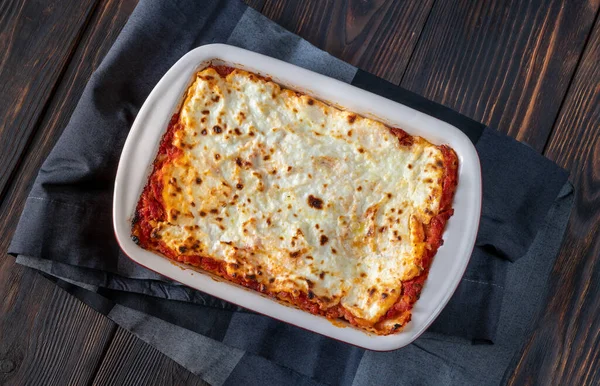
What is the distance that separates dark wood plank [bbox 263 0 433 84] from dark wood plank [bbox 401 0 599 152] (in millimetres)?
107

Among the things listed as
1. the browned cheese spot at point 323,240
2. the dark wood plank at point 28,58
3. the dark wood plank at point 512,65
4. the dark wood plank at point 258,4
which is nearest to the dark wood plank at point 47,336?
the dark wood plank at point 28,58

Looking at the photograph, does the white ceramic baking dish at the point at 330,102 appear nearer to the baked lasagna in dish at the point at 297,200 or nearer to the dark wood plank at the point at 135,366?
the baked lasagna in dish at the point at 297,200

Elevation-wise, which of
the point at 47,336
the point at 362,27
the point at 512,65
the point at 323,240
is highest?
the point at 512,65

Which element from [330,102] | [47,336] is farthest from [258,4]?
[47,336]

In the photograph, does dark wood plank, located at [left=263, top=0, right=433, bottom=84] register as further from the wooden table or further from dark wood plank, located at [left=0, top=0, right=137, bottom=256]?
dark wood plank, located at [left=0, top=0, right=137, bottom=256]

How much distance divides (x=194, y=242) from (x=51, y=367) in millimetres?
980

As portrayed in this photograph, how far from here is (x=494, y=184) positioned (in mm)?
2443

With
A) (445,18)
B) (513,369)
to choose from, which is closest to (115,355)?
(513,369)

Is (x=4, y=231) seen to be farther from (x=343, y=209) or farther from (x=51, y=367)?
(x=343, y=209)

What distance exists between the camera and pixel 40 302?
253 centimetres

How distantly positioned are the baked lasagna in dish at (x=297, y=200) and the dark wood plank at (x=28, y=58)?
772mm

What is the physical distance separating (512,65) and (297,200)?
3.87 ft

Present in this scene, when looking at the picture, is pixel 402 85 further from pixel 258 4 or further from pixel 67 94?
pixel 67 94

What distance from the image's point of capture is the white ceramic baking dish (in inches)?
82.7
